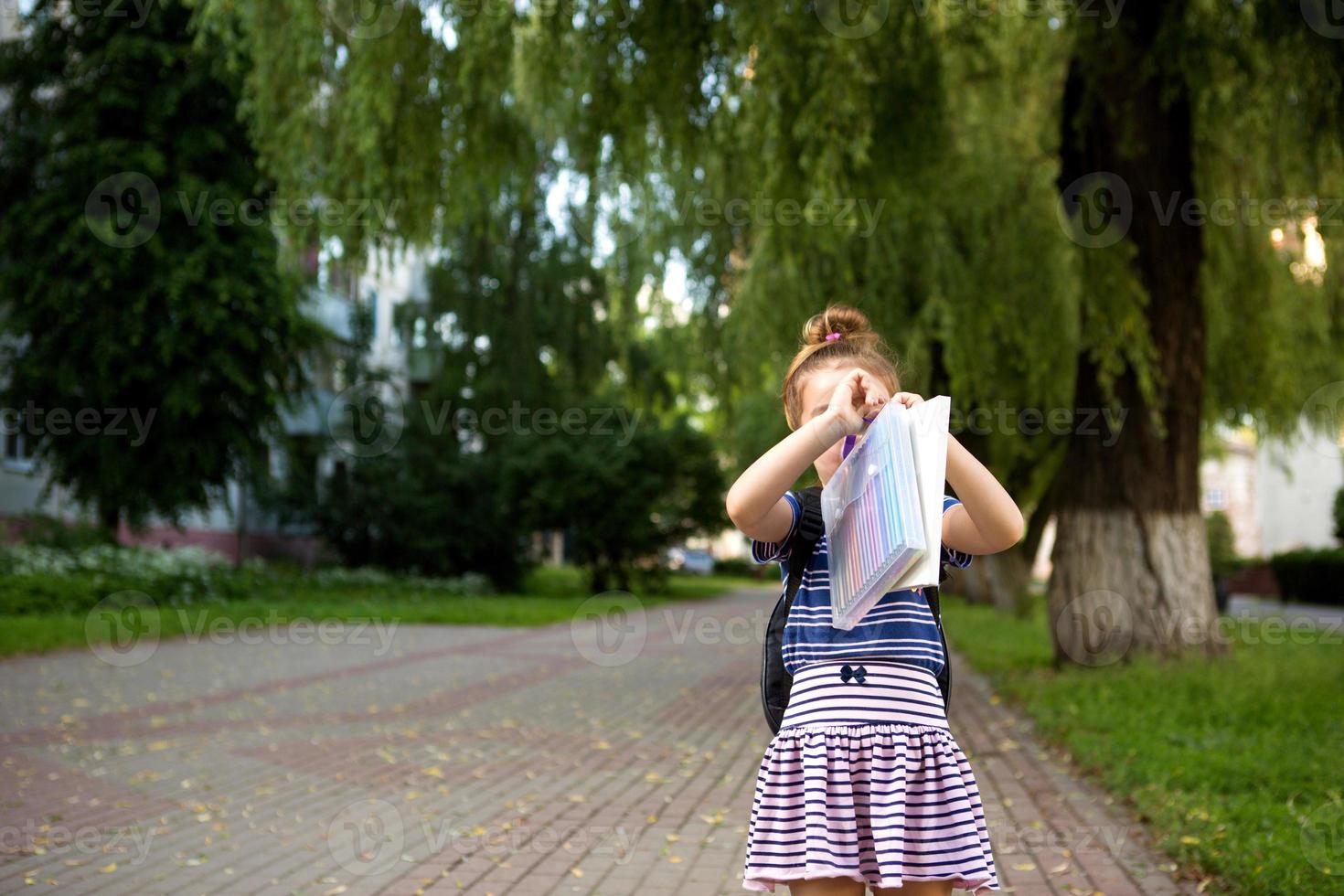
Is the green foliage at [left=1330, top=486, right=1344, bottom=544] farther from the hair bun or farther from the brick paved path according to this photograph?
the hair bun

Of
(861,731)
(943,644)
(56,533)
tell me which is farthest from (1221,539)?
(861,731)

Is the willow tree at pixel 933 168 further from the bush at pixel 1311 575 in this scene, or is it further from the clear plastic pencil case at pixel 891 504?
the bush at pixel 1311 575

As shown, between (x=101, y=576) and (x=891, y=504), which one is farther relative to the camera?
(x=101, y=576)

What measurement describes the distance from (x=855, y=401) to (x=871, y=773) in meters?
0.74

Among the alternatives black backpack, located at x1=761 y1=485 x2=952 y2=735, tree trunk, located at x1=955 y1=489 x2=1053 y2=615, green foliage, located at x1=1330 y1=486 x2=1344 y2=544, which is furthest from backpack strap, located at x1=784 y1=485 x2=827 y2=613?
green foliage, located at x1=1330 y1=486 x2=1344 y2=544

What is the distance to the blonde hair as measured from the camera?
2.76m

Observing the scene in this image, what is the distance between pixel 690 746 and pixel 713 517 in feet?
70.6

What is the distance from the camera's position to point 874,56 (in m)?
9.52

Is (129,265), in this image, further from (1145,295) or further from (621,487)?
(1145,295)

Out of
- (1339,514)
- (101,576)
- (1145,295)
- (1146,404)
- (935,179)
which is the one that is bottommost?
(101,576)

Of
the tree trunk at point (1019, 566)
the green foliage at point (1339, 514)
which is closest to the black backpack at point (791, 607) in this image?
the tree trunk at point (1019, 566)

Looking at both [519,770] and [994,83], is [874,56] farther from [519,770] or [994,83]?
[519,770]

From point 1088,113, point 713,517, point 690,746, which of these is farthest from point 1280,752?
point 713,517

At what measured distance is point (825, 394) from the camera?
270 cm
